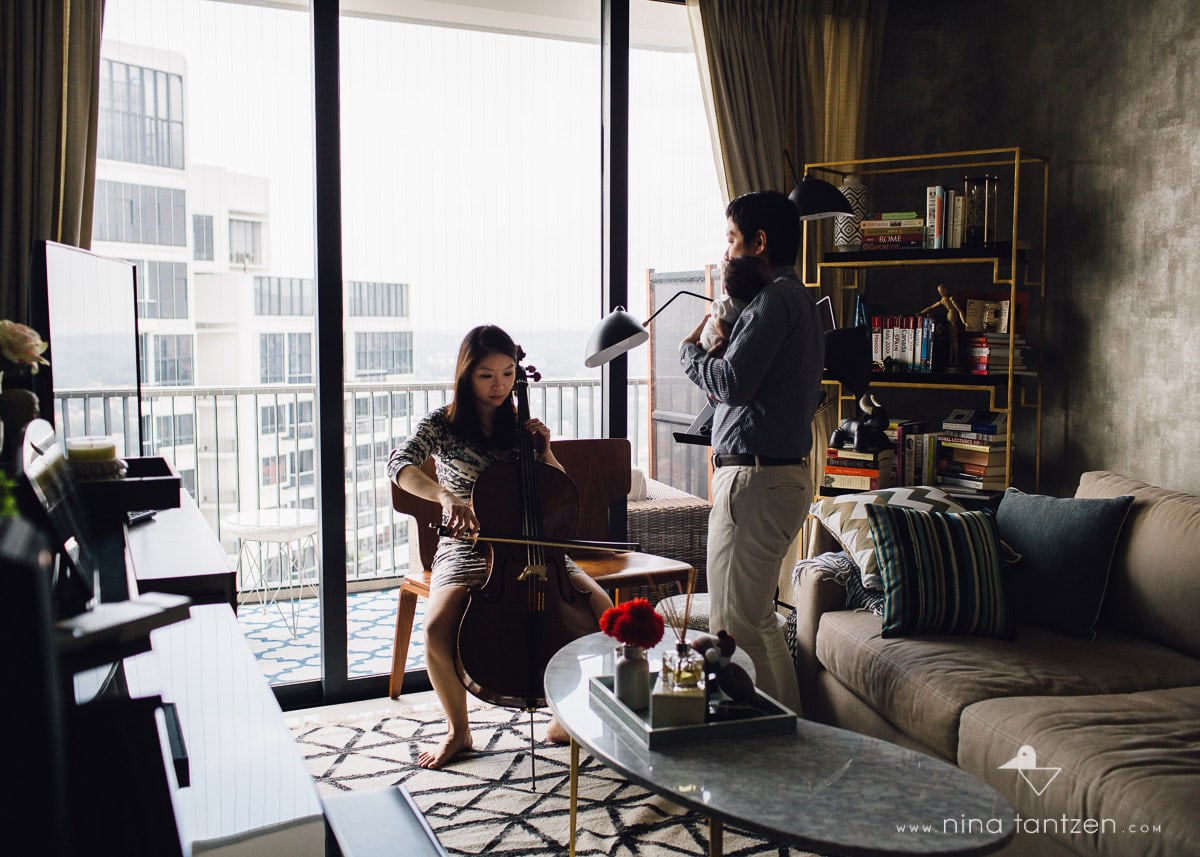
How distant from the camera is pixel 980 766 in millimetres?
2072

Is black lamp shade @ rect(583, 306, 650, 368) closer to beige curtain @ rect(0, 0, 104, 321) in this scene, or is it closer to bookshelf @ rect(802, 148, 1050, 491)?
bookshelf @ rect(802, 148, 1050, 491)

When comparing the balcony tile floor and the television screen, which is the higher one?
the television screen

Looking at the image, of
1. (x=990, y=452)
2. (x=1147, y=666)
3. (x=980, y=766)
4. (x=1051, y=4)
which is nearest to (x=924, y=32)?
(x=1051, y=4)

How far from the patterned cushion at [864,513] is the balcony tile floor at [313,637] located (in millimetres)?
1427

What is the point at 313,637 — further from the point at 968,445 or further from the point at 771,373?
the point at 968,445

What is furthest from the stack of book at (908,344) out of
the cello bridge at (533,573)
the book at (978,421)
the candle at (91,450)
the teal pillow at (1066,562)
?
the candle at (91,450)

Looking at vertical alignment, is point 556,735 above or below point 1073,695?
below

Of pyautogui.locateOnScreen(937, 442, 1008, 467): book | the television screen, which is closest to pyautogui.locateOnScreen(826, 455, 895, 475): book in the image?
pyautogui.locateOnScreen(937, 442, 1008, 467): book

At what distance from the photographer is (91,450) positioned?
189 centimetres

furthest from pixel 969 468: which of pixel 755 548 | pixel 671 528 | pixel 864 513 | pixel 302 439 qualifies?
pixel 302 439

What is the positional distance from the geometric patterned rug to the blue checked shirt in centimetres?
97

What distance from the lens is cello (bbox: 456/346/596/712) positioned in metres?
2.54

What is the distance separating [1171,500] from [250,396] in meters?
3.63

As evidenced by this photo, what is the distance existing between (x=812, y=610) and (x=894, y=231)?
1.52 meters
